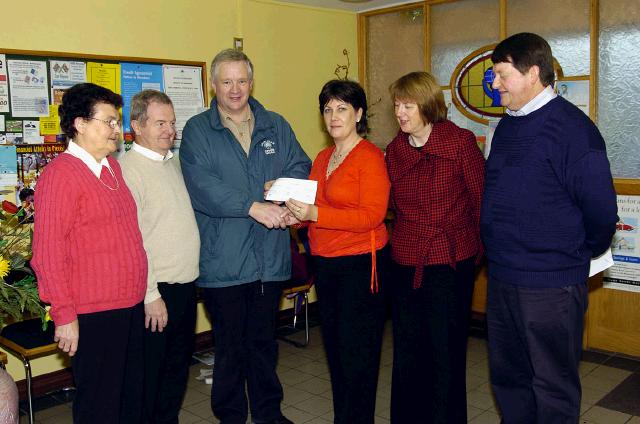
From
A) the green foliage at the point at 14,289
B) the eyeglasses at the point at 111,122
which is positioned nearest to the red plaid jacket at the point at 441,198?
the eyeglasses at the point at 111,122

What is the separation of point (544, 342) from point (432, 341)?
48 cm

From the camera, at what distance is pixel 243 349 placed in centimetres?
299

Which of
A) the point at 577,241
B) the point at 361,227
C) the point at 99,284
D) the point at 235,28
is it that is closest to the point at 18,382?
the point at 99,284

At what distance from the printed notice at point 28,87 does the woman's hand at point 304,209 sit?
1.91 meters

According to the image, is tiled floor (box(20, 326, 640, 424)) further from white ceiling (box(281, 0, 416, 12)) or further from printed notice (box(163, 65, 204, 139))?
white ceiling (box(281, 0, 416, 12))

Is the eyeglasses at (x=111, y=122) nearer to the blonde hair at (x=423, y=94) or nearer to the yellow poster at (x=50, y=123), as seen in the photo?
the blonde hair at (x=423, y=94)

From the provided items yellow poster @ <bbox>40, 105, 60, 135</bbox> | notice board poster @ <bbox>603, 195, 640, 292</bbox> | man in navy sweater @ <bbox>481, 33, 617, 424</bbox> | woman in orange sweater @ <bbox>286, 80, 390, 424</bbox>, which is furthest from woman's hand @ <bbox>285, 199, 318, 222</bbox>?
notice board poster @ <bbox>603, 195, 640, 292</bbox>

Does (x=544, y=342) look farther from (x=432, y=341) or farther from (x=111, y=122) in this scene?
(x=111, y=122)

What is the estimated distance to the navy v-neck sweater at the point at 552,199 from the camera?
228 centimetres

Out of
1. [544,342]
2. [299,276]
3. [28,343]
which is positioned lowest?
[28,343]

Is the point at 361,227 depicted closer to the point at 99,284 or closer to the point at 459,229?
the point at 459,229

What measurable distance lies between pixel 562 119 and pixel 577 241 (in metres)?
0.45

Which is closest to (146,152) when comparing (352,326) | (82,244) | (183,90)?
(82,244)

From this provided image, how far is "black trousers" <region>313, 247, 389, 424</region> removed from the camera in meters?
2.71
